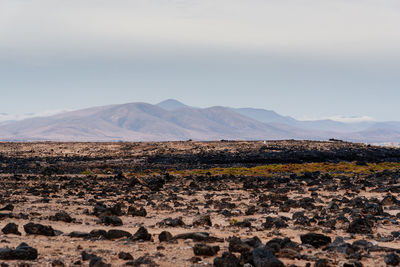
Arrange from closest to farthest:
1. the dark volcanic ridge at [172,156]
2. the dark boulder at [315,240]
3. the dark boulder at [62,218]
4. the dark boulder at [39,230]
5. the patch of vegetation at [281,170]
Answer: the dark boulder at [315,240], the dark boulder at [39,230], the dark boulder at [62,218], the patch of vegetation at [281,170], the dark volcanic ridge at [172,156]

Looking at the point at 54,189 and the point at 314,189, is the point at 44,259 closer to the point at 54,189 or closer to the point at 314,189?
the point at 54,189

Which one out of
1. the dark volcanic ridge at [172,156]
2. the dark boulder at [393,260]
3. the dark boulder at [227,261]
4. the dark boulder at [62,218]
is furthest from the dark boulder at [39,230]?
the dark volcanic ridge at [172,156]

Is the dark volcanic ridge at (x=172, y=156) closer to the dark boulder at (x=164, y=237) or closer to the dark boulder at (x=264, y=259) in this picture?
the dark boulder at (x=164, y=237)

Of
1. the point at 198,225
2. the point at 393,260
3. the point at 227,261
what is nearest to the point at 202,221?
the point at 198,225

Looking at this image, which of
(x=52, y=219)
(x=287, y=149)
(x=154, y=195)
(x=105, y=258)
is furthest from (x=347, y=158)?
(x=105, y=258)

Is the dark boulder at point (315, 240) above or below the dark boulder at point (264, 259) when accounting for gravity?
below

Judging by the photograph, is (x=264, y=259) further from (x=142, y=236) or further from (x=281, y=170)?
(x=281, y=170)

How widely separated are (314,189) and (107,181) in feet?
66.3

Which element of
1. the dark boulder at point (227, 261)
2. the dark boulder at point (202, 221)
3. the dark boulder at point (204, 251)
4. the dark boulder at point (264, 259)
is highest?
the dark boulder at point (264, 259)

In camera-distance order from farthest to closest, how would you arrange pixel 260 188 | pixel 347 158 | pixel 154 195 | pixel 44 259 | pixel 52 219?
1. pixel 347 158
2. pixel 260 188
3. pixel 154 195
4. pixel 52 219
5. pixel 44 259

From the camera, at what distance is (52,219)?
25422 millimetres

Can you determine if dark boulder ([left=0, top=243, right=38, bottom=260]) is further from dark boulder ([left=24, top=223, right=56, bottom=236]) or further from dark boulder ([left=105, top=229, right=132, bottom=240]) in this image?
dark boulder ([left=24, top=223, right=56, bottom=236])

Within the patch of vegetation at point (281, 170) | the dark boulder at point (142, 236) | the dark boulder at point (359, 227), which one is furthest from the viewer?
the patch of vegetation at point (281, 170)

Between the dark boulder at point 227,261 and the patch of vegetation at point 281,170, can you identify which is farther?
the patch of vegetation at point 281,170
